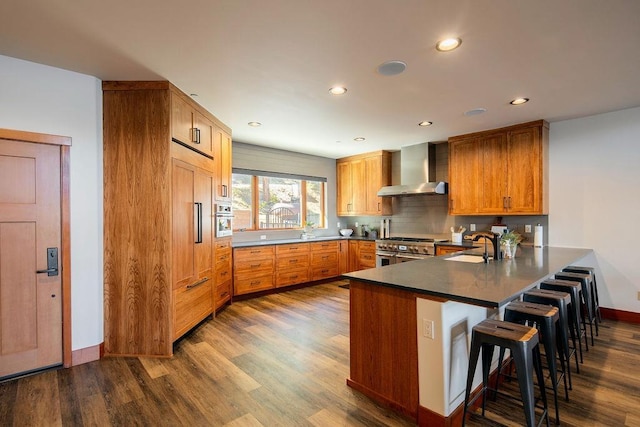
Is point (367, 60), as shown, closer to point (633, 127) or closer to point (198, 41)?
point (198, 41)

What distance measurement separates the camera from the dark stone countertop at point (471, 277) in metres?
1.80

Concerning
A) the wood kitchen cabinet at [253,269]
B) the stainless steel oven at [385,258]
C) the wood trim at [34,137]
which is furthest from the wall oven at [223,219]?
the stainless steel oven at [385,258]

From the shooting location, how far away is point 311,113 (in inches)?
153

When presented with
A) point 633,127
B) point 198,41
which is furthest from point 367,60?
point 633,127

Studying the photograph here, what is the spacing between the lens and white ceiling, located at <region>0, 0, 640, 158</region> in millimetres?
1950

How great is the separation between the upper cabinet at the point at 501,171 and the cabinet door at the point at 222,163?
11.4 feet

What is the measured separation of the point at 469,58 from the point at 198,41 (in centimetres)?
209

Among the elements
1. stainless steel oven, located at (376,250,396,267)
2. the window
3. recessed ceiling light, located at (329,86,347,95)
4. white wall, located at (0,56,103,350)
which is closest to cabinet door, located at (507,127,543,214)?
stainless steel oven, located at (376,250,396,267)

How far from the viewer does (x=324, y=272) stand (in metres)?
6.07

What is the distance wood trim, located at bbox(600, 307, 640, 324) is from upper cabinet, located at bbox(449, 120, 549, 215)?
54.9 inches

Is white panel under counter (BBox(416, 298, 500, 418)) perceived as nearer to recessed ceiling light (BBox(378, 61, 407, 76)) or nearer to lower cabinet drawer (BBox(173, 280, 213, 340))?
recessed ceiling light (BBox(378, 61, 407, 76))

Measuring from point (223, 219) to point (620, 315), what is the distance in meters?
5.14

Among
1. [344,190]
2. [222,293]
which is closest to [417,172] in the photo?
[344,190]

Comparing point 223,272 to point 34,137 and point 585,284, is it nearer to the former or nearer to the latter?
point 34,137
